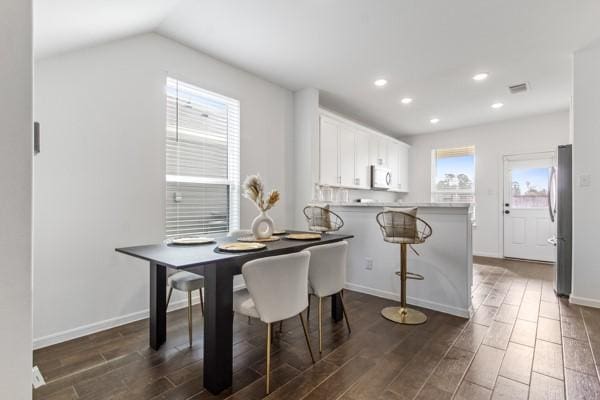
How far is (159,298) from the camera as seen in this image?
2.20m

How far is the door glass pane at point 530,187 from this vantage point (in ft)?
17.7

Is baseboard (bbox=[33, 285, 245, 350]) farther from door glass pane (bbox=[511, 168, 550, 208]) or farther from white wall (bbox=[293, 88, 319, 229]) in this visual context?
door glass pane (bbox=[511, 168, 550, 208])

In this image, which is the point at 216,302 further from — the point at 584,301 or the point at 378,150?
the point at 378,150

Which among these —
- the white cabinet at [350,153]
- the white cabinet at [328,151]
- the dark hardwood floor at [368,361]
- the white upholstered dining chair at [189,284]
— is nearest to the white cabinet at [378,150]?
the white cabinet at [350,153]

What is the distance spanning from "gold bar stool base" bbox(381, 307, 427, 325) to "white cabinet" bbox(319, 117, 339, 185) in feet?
6.73

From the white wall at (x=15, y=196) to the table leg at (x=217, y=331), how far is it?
0.91 metres

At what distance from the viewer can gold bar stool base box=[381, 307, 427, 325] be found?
2678mm

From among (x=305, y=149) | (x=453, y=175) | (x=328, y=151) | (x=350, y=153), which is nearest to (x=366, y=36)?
(x=305, y=149)

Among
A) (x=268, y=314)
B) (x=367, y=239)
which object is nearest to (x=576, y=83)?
(x=367, y=239)

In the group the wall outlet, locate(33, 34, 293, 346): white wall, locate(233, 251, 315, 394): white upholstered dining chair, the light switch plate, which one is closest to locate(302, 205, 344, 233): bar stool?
locate(233, 251, 315, 394): white upholstered dining chair

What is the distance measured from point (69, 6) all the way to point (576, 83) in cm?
467

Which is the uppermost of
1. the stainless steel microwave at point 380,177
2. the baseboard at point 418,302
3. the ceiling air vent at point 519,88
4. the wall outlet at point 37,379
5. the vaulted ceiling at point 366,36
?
the vaulted ceiling at point 366,36

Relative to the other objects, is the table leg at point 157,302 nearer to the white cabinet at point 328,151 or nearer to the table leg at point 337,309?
the table leg at point 337,309

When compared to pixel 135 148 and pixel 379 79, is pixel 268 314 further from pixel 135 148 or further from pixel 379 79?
pixel 379 79
